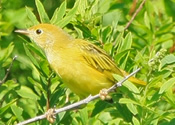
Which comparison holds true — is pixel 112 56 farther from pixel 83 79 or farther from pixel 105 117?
pixel 105 117

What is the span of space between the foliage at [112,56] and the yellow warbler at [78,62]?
80 mm

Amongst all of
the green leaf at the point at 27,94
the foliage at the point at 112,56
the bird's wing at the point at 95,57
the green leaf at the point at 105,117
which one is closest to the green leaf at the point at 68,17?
the foliage at the point at 112,56

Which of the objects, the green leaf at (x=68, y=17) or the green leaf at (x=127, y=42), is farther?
the green leaf at (x=127, y=42)

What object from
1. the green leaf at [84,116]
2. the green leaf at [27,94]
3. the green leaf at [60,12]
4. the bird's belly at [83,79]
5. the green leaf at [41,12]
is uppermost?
the green leaf at [41,12]

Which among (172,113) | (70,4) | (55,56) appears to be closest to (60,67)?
(55,56)

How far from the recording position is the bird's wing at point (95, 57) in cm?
576

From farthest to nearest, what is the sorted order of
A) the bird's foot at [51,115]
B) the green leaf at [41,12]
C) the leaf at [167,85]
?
the green leaf at [41,12] < the bird's foot at [51,115] < the leaf at [167,85]

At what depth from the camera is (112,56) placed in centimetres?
581

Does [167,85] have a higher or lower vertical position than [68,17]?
lower

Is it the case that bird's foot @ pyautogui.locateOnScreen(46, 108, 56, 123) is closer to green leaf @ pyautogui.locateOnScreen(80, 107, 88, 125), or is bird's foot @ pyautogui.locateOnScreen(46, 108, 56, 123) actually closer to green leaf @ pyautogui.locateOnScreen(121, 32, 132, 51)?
green leaf @ pyautogui.locateOnScreen(80, 107, 88, 125)

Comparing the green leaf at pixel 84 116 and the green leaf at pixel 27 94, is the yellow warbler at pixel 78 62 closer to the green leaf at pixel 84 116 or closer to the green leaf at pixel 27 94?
the green leaf at pixel 84 116

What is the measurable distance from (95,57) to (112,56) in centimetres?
15

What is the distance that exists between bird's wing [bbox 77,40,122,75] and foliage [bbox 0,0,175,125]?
0.08m

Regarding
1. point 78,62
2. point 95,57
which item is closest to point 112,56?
point 95,57
